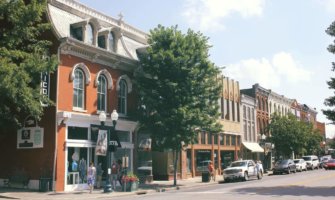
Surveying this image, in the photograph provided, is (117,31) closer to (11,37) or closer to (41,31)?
(41,31)

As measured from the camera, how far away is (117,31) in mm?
30719

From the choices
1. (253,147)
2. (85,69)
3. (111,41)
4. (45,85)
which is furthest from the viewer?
(253,147)

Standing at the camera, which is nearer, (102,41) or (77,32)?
(77,32)

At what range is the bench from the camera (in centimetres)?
2533

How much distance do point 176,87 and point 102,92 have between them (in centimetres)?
498

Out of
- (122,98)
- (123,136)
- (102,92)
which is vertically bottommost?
(123,136)

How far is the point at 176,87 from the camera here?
29.3 m

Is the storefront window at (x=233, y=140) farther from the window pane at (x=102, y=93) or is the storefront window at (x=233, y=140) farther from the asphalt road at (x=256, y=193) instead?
the window pane at (x=102, y=93)

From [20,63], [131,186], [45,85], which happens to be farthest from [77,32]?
[131,186]

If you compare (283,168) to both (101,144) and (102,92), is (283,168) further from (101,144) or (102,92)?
(101,144)

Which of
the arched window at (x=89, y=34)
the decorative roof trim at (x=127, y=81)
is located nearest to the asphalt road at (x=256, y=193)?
the decorative roof trim at (x=127, y=81)

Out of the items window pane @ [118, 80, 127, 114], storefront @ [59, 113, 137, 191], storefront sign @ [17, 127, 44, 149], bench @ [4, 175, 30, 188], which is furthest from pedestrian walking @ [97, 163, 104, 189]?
window pane @ [118, 80, 127, 114]

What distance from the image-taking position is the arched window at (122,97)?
30.9 m

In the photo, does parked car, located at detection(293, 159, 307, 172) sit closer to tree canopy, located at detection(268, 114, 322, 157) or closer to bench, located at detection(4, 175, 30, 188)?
tree canopy, located at detection(268, 114, 322, 157)
